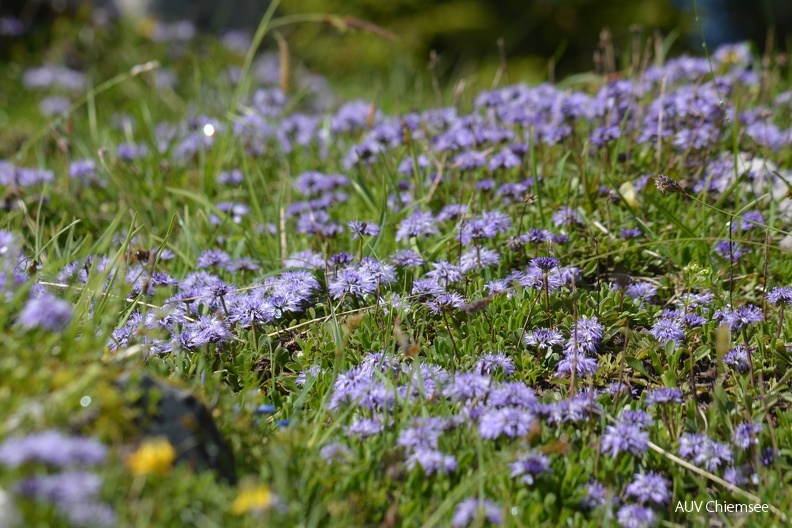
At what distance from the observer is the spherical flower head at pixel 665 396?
7.61ft

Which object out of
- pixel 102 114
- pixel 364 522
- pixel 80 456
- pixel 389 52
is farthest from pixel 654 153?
pixel 389 52

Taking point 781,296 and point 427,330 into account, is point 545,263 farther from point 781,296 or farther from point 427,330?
point 781,296

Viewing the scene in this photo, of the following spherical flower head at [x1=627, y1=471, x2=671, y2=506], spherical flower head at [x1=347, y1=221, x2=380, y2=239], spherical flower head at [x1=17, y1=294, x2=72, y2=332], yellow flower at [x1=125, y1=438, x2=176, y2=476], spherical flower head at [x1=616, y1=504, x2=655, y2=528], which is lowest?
spherical flower head at [x1=616, y1=504, x2=655, y2=528]

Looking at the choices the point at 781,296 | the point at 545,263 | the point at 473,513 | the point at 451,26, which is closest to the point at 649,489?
the point at 473,513

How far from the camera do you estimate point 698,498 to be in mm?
2180

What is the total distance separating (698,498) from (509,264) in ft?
4.08

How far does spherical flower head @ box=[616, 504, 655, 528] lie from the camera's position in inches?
79.7

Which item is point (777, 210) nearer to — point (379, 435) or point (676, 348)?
point (676, 348)

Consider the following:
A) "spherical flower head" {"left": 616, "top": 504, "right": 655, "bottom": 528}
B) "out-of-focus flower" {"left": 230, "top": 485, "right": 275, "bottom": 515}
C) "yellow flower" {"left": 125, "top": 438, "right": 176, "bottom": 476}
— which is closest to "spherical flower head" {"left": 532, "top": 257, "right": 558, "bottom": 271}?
"spherical flower head" {"left": 616, "top": 504, "right": 655, "bottom": 528}

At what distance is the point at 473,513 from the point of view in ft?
6.22

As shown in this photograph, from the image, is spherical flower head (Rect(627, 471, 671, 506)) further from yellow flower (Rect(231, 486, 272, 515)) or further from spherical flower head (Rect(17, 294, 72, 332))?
spherical flower head (Rect(17, 294, 72, 332))

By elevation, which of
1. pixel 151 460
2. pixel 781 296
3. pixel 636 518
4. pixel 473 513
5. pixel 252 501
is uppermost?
pixel 151 460

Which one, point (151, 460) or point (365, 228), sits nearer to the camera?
point (151, 460)

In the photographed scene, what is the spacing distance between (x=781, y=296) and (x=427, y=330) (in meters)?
1.23
